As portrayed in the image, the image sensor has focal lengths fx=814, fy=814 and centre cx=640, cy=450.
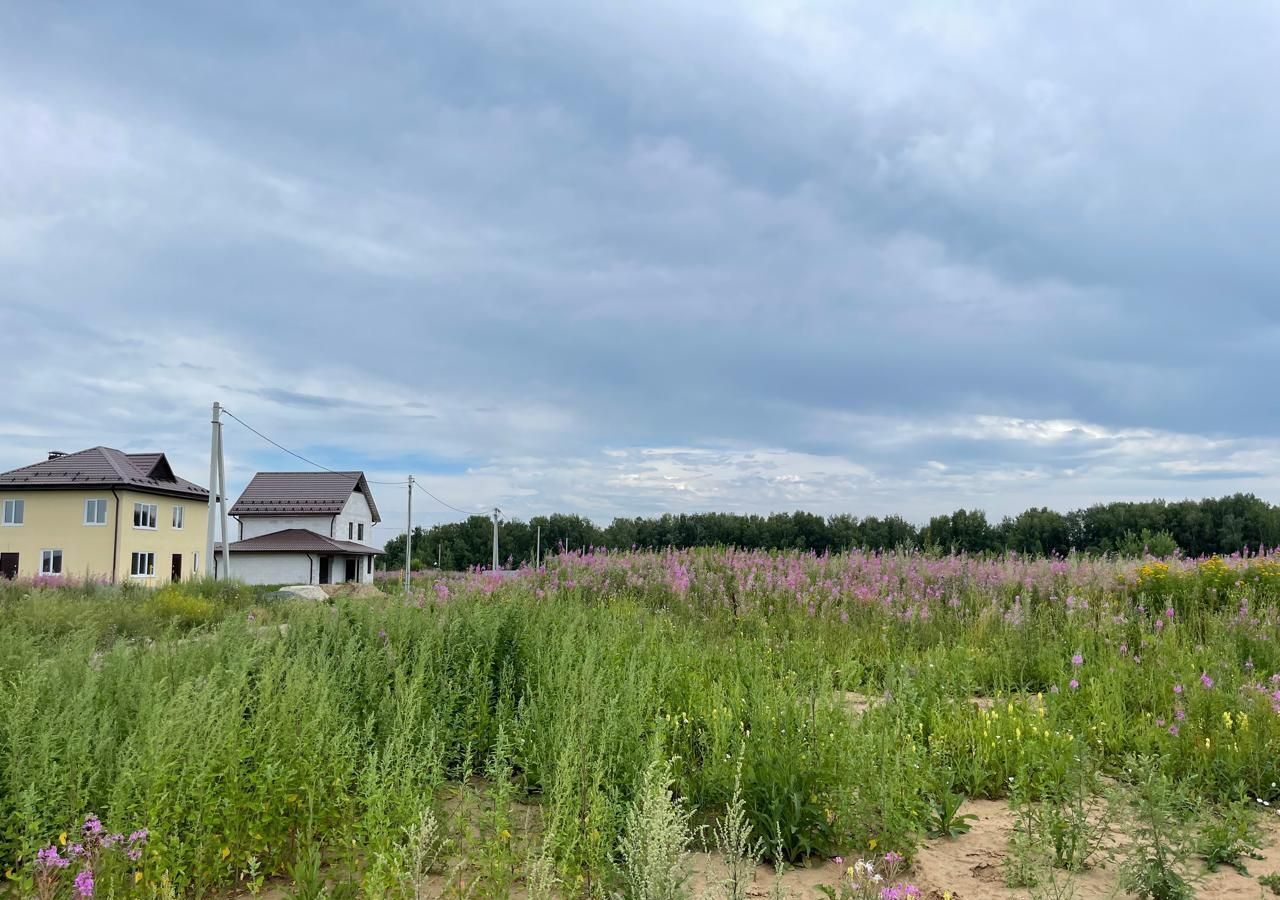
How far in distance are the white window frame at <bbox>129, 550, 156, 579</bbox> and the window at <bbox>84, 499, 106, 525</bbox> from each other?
210cm

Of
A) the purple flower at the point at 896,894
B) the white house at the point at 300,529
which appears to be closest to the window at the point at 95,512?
the white house at the point at 300,529

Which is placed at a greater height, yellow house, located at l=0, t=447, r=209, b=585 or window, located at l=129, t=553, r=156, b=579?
yellow house, located at l=0, t=447, r=209, b=585

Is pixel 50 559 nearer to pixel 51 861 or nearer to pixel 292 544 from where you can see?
pixel 292 544

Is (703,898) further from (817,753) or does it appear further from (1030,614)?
(1030,614)

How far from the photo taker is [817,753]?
396 cm

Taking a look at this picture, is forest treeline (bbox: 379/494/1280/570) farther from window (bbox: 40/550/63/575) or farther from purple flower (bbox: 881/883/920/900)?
purple flower (bbox: 881/883/920/900)

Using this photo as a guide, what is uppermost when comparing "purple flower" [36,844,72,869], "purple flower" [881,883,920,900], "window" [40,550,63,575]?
"window" [40,550,63,575]

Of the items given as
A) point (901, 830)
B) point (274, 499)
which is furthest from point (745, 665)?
point (274, 499)

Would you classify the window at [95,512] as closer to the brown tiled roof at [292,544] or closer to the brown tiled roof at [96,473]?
the brown tiled roof at [96,473]

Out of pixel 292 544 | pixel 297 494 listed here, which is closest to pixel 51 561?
pixel 292 544

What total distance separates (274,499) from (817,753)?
154 feet

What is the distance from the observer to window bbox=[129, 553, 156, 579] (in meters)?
36.4

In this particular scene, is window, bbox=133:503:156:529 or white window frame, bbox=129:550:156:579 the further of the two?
window, bbox=133:503:156:529

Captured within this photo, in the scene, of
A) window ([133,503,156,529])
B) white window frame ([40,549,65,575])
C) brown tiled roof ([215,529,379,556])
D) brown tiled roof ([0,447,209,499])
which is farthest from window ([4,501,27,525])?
brown tiled roof ([215,529,379,556])
